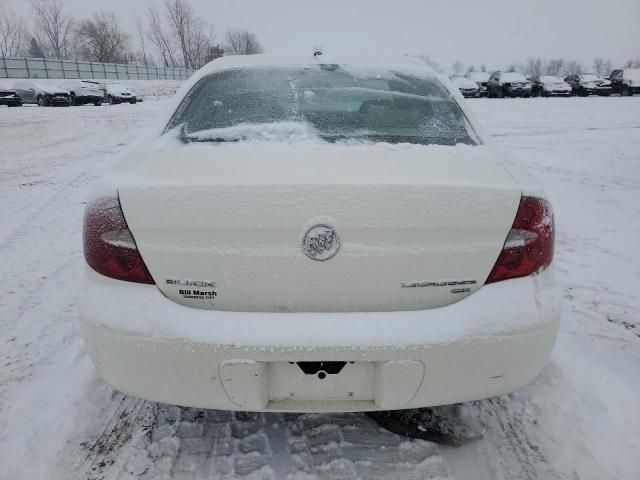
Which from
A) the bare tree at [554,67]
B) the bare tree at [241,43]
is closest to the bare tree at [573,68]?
the bare tree at [554,67]

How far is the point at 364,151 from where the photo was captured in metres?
1.80

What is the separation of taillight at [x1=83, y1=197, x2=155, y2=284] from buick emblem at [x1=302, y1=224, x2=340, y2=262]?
563 mm

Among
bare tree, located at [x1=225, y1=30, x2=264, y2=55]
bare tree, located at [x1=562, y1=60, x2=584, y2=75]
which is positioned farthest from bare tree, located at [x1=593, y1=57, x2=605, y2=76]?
bare tree, located at [x1=225, y1=30, x2=264, y2=55]

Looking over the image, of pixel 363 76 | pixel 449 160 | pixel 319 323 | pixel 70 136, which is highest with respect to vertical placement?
pixel 363 76

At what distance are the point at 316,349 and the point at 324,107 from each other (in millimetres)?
1377

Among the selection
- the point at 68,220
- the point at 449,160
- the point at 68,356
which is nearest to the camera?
the point at 449,160

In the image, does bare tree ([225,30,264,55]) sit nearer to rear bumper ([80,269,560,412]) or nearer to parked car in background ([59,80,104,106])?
parked car in background ([59,80,104,106])

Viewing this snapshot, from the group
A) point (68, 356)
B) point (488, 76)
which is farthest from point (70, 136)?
point (488, 76)

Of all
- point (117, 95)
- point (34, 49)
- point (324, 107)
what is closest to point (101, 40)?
point (34, 49)

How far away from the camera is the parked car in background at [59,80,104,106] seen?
2827 centimetres

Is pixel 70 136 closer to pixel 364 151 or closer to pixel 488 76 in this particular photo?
pixel 364 151

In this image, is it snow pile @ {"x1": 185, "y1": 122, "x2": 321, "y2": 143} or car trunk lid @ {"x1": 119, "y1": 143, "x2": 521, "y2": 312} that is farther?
snow pile @ {"x1": 185, "y1": 122, "x2": 321, "y2": 143}

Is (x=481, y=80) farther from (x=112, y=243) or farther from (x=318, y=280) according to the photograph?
(x=112, y=243)

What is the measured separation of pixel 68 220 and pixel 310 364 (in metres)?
4.72
